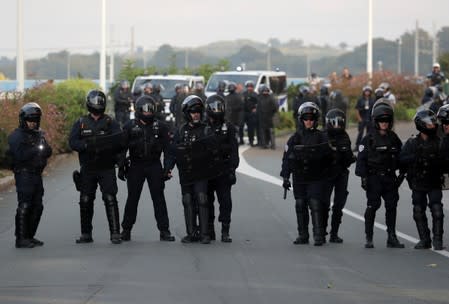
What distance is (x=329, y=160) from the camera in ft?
47.4

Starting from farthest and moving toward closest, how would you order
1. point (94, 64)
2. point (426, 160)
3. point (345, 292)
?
point (94, 64), point (426, 160), point (345, 292)

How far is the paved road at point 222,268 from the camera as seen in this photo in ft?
34.6

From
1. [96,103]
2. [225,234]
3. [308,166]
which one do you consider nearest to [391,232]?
[308,166]

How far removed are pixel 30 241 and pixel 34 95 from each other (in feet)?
49.7

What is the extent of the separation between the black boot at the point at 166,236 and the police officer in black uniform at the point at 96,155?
1.91ft


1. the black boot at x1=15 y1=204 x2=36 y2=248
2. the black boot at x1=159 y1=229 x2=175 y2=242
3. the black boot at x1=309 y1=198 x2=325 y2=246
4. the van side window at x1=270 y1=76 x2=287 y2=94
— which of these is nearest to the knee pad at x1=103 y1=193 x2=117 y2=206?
the black boot at x1=159 y1=229 x2=175 y2=242

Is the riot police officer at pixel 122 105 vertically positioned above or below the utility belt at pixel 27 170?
above

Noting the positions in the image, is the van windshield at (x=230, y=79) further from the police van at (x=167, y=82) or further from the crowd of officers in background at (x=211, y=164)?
the crowd of officers in background at (x=211, y=164)

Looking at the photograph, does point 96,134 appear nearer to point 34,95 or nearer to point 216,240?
point 216,240

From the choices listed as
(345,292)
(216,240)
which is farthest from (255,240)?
(345,292)

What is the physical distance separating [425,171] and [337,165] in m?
1.15

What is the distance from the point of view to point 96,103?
14.3 meters

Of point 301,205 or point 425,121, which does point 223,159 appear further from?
point 425,121

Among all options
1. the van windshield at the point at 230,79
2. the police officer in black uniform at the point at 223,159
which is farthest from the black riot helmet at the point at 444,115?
the van windshield at the point at 230,79
